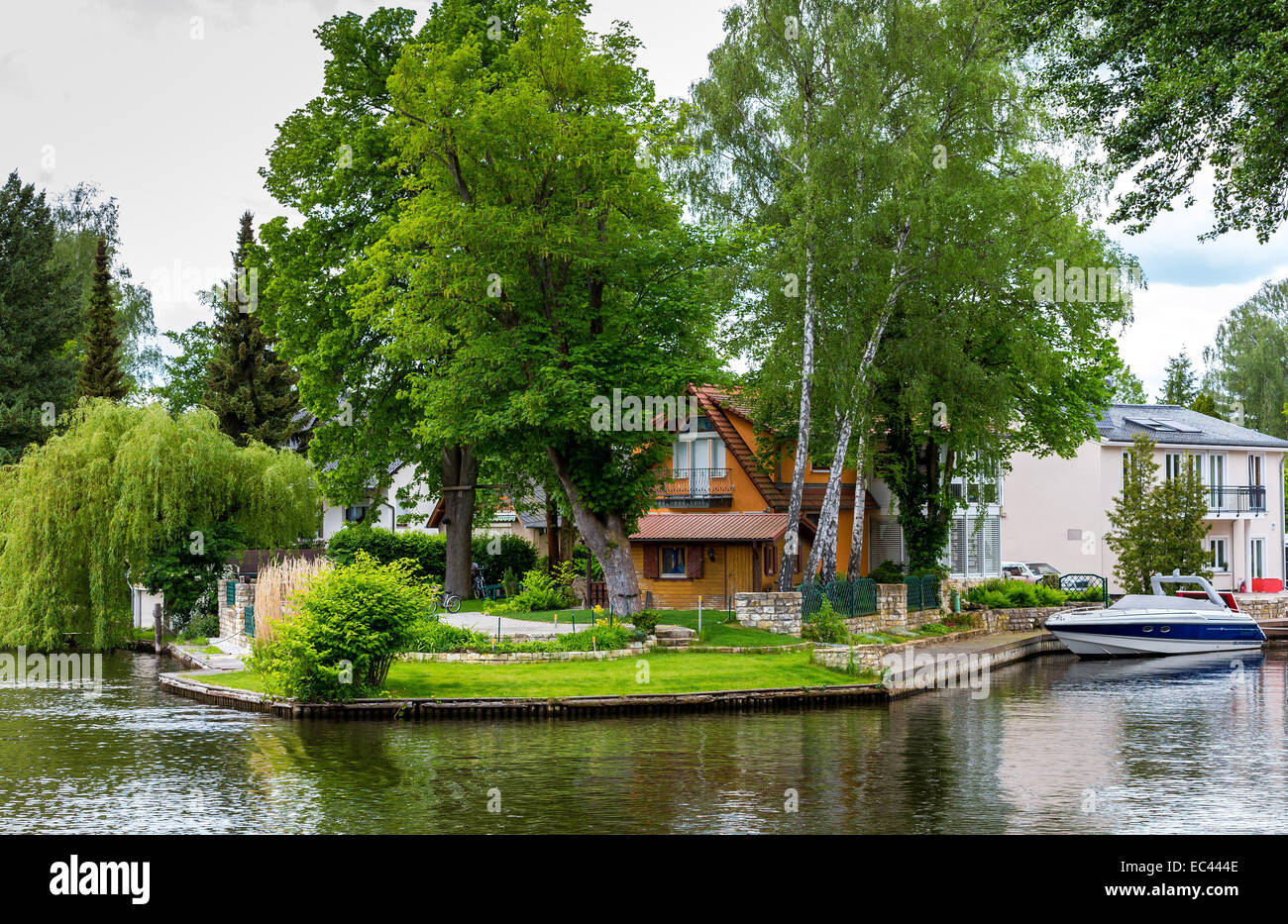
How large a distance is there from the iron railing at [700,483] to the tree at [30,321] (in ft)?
85.4

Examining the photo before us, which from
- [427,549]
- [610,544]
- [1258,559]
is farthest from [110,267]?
[1258,559]

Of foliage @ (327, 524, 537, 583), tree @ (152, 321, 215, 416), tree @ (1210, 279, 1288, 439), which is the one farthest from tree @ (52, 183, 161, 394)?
tree @ (1210, 279, 1288, 439)

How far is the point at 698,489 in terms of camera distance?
150 ft

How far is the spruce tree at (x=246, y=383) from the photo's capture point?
58.3m

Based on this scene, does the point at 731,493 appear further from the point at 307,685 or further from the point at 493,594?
the point at 307,685

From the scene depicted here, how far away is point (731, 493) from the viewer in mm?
45094

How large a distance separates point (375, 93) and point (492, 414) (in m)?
15.0

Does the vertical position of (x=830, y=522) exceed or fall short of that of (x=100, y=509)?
it falls short

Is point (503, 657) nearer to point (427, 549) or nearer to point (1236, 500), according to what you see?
point (427, 549)

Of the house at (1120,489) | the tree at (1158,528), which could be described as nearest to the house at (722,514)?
the tree at (1158,528)

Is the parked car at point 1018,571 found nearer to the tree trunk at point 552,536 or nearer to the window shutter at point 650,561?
the window shutter at point 650,561

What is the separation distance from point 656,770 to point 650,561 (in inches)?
1029

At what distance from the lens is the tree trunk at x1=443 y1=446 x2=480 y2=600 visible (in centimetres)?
4347
